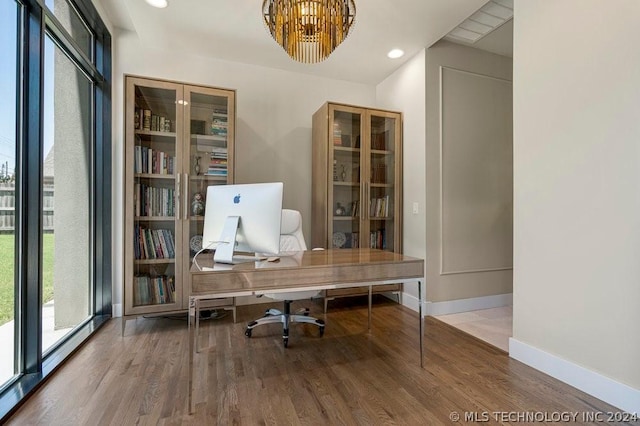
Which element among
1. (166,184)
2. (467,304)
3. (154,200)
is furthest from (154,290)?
(467,304)

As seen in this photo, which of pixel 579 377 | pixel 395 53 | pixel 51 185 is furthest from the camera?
pixel 395 53

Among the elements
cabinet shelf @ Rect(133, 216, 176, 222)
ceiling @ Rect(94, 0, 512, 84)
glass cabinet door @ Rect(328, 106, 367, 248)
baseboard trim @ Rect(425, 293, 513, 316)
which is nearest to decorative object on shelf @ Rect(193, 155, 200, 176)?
cabinet shelf @ Rect(133, 216, 176, 222)

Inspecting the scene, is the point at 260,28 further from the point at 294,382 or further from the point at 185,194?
the point at 294,382

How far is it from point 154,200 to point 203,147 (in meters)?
0.64

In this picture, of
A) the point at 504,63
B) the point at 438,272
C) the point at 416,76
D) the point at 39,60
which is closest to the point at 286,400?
the point at 438,272

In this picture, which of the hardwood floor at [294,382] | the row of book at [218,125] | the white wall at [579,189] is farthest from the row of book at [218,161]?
the white wall at [579,189]

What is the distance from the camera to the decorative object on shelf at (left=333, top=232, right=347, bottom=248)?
3.33m

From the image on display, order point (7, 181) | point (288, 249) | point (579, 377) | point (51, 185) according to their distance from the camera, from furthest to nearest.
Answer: point (288, 249), point (51, 185), point (579, 377), point (7, 181)

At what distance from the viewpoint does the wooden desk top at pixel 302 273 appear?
5.11 ft

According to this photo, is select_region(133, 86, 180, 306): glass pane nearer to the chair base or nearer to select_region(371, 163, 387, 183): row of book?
the chair base

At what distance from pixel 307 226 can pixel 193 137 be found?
5.08 ft

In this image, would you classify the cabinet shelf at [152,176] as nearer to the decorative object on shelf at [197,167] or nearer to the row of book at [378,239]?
the decorative object on shelf at [197,167]

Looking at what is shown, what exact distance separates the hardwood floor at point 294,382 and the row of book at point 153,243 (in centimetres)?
63

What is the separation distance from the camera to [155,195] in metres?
2.74
